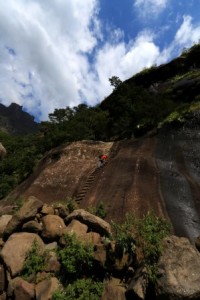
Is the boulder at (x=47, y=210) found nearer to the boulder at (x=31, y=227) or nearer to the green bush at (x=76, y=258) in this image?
the boulder at (x=31, y=227)

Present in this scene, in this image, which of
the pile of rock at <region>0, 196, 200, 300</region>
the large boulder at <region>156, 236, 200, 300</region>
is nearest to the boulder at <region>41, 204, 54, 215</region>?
the pile of rock at <region>0, 196, 200, 300</region>

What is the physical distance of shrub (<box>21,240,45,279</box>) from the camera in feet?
47.5

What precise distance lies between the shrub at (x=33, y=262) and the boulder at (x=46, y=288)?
72 centimetres

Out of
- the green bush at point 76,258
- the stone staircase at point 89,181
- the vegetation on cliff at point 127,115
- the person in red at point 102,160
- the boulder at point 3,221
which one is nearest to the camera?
the green bush at point 76,258

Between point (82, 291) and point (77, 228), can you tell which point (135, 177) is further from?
point (82, 291)

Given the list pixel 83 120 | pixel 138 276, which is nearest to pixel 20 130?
pixel 83 120

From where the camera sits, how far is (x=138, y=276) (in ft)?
39.0

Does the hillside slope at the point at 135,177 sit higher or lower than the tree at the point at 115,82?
lower

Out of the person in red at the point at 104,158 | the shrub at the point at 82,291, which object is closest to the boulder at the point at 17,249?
the shrub at the point at 82,291

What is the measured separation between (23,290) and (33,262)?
1503mm

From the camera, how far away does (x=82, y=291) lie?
1287 cm

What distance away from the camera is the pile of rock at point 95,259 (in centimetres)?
1109

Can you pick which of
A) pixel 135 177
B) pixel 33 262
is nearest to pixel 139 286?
pixel 33 262

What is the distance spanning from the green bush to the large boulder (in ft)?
10.4
